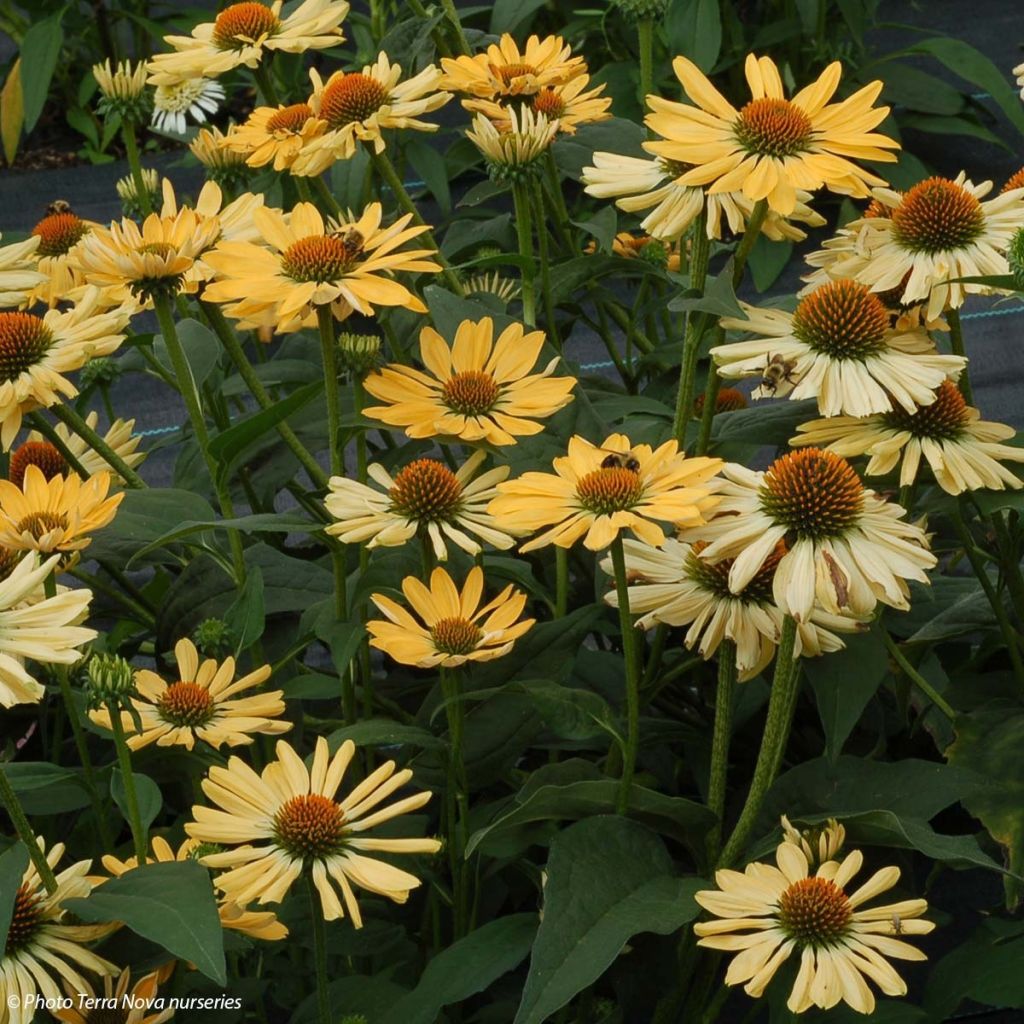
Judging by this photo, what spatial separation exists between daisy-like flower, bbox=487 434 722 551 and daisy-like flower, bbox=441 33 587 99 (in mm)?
358

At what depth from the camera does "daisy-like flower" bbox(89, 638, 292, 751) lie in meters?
Result: 0.78

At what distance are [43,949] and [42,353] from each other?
0.34 metres

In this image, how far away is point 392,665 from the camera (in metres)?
1.06

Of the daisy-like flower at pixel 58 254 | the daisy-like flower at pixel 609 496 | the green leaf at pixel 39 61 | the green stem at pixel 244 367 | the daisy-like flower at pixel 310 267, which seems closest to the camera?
the daisy-like flower at pixel 609 496

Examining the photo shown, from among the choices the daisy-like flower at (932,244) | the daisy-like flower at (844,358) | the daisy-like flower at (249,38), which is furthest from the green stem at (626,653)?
the daisy-like flower at (249,38)

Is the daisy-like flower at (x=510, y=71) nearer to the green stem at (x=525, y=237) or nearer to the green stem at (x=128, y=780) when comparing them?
the green stem at (x=525, y=237)

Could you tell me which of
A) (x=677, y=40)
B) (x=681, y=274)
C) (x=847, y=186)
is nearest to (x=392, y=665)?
(x=681, y=274)

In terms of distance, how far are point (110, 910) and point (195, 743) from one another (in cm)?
21

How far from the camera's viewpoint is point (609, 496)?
0.70m

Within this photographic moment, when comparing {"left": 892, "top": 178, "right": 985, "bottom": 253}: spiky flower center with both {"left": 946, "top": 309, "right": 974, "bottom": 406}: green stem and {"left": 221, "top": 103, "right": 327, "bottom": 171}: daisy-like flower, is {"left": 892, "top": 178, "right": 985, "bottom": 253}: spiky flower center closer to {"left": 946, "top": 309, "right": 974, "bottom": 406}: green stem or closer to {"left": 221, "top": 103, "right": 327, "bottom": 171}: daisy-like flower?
{"left": 946, "top": 309, "right": 974, "bottom": 406}: green stem

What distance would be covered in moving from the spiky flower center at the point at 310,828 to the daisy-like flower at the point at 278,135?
43 centimetres

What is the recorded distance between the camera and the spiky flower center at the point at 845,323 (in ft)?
2.51

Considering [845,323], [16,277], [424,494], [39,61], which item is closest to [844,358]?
[845,323]

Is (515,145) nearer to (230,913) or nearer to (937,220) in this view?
(937,220)
